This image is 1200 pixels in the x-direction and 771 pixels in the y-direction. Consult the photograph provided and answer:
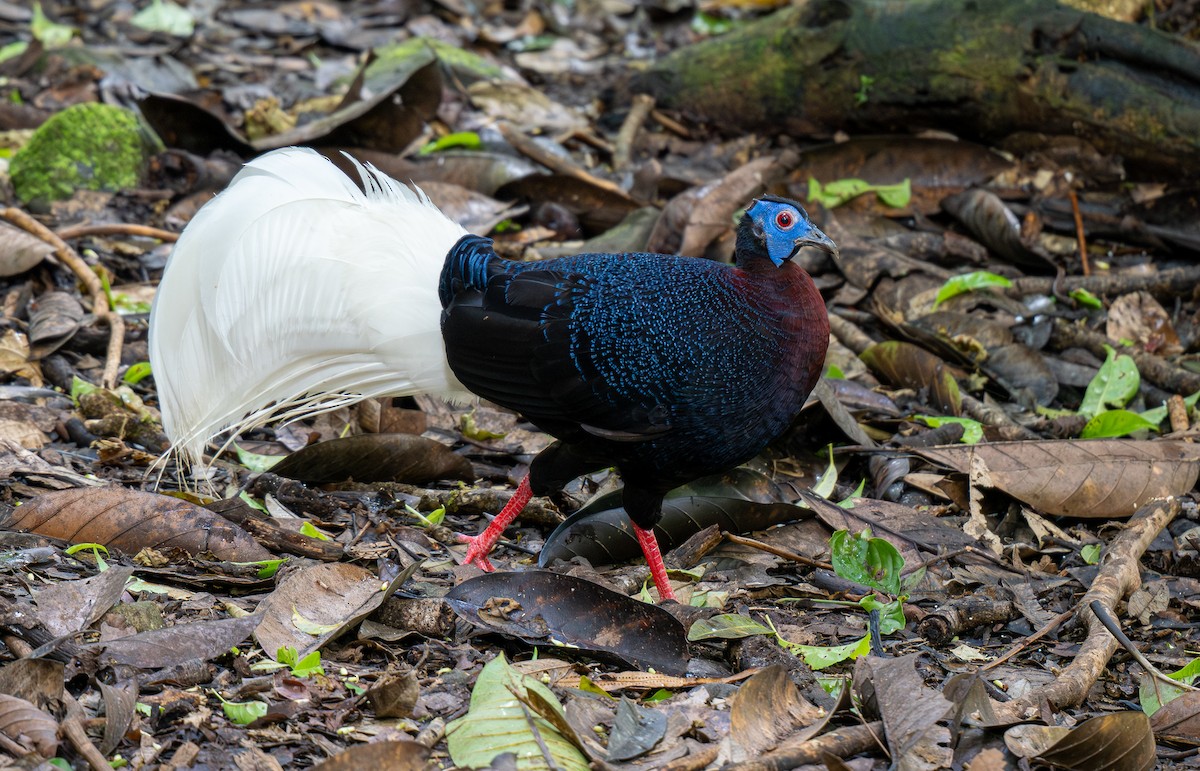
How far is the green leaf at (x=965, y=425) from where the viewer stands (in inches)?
213

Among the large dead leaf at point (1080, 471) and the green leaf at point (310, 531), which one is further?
the large dead leaf at point (1080, 471)

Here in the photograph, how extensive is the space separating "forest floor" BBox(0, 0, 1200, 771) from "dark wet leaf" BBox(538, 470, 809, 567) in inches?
0.6

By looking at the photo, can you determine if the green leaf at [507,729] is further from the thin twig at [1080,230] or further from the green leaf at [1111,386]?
the thin twig at [1080,230]

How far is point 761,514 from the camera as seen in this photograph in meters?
4.83

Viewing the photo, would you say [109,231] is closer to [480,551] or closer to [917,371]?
[480,551]

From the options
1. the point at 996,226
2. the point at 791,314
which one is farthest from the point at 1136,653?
the point at 996,226

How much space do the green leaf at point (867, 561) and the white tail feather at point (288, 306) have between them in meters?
1.60

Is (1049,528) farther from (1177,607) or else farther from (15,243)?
(15,243)

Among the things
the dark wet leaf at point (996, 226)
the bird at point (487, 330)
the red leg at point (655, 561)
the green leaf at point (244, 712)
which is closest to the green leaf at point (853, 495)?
the bird at point (487, 330)

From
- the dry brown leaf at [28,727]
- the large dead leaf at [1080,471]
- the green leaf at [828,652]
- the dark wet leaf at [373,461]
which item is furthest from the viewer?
the large dead leaf at [1080,471]

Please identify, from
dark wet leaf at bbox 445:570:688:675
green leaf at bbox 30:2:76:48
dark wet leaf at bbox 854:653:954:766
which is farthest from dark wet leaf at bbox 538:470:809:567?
green leaf at bbox 30:2:76:48

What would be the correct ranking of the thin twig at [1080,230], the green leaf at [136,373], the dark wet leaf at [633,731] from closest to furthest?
the dark wet leaf at [633,731] < the green leaf at [136,373] < the thin twig at [1080,230]

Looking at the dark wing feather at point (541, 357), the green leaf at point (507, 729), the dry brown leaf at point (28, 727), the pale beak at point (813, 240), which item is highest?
the pale beak at point (813, 240)

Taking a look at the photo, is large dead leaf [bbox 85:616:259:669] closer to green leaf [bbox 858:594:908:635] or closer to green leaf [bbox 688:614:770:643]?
green leaf [bbox 688:614:770:643]
